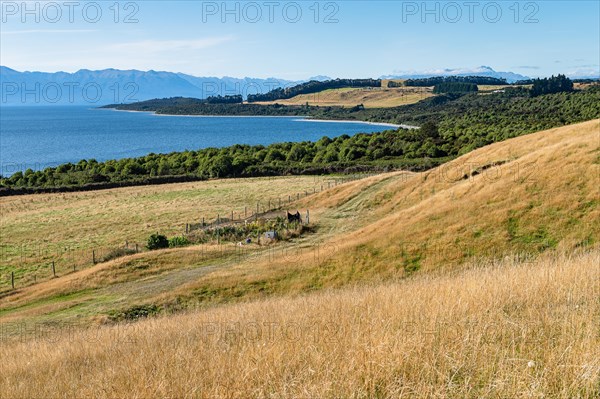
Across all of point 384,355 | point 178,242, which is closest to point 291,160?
point 178,242

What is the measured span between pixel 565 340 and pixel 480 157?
151 ft

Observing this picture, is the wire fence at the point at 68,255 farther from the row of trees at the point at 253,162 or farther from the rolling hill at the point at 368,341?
the row of trees at the point at 253,162

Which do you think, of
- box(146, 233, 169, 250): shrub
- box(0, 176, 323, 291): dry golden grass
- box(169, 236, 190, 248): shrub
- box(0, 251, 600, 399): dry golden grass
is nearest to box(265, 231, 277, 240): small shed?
box(169, 236, 190, 248): shrub

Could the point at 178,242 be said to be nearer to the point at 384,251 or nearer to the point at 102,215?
the point at 384,251

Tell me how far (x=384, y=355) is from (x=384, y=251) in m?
23.7

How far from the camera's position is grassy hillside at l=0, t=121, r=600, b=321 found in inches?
999

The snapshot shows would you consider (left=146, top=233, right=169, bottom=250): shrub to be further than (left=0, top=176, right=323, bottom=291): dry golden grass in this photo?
No

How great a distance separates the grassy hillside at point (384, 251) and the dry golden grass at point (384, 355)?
44.3 ft

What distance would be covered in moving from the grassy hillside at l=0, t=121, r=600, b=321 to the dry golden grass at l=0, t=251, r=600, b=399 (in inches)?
532

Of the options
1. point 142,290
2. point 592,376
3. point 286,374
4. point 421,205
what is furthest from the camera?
point 421,205

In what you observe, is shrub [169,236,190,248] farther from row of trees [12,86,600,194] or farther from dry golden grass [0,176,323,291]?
row of trees [12,86,600,194]

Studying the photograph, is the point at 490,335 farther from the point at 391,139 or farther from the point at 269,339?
the point at 391,139

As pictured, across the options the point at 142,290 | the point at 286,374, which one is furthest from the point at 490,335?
the point at 142,290

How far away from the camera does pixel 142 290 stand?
28.2 m
